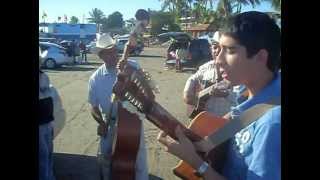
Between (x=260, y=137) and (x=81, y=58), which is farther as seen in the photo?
(x=81, y=58)

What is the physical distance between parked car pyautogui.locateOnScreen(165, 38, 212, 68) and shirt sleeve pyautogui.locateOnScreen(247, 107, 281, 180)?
9.57m

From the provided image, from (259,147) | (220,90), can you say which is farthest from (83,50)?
(259,147)

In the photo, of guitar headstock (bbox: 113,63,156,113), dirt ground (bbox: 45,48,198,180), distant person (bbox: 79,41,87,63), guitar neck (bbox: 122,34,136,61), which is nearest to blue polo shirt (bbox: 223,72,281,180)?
guitar headstock (bbox: 113,63,156,113)

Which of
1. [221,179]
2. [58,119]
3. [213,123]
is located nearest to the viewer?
[221,179]

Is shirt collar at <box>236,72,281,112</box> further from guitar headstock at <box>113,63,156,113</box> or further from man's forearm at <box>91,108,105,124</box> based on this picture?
man's forearm at <box>91,108,105,124</box>

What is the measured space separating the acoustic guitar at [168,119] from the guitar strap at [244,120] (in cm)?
4

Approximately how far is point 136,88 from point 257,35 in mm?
525

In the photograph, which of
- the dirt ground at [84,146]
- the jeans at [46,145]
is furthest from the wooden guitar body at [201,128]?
the jeans at [46,145]

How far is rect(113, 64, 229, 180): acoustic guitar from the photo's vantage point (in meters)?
1.72

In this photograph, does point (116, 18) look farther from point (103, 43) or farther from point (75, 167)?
point (75, 167)
